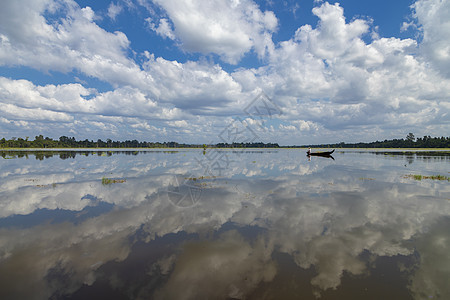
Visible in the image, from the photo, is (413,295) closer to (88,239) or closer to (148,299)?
(148,299)

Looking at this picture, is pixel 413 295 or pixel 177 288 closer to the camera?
pixel 413 295

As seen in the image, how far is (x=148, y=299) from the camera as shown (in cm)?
647

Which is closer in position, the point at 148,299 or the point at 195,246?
the point at 148,299

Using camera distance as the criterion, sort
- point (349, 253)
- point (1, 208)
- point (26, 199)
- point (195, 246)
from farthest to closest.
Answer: point (26, 199) → point (1, 208) → point (195, 246) → point (349, 253)

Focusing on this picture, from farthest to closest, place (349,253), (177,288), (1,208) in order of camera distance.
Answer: (1,208) → (349,253) → (177,288)

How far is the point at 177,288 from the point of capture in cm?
698

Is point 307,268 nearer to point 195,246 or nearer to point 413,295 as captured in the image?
point 413,295

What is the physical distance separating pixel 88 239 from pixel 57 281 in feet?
11.4

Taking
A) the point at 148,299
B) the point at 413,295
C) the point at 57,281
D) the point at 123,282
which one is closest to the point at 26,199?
the point at 57,281

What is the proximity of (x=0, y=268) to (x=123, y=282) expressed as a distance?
4.96 meters

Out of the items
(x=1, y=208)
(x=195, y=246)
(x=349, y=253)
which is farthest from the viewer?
(x=1, y=208)

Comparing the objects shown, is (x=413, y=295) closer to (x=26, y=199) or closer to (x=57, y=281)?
(x=57, y=281)

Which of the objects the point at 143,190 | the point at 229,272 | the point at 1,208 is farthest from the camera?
the point at 143,190

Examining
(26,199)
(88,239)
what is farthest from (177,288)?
(26,199)
